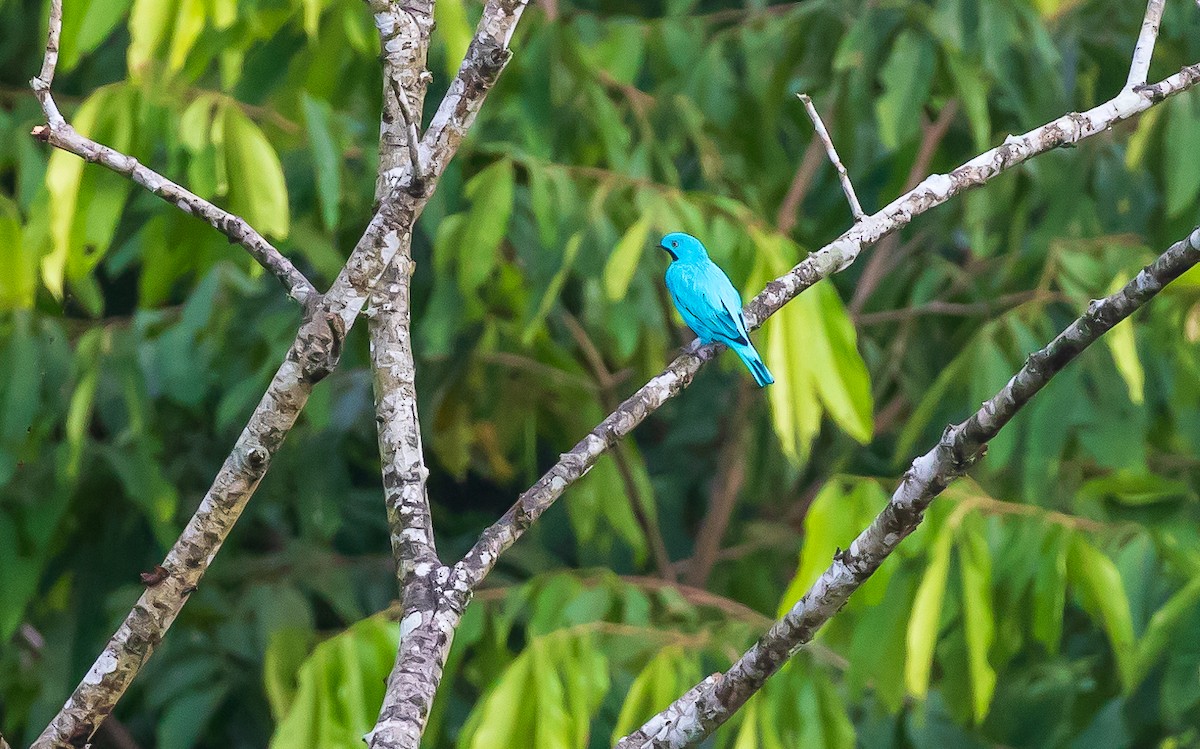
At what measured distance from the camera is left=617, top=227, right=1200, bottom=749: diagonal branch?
74.8 inches

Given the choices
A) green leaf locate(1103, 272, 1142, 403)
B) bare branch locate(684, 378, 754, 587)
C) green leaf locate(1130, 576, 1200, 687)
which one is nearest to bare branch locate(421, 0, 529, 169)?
green leaf locate(1103, 272, 1142, 403)

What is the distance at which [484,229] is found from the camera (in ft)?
12.2

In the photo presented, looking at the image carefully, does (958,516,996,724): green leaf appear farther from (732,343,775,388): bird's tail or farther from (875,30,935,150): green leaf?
(875,30,935,150): green leaf

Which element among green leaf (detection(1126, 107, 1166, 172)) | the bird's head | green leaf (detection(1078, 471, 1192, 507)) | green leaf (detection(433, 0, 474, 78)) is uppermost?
green leaf (detection(1126, 107, 1166, 172))

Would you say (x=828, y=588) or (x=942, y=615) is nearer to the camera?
(x=828, y=588)

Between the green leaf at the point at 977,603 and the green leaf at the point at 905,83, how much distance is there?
1239 millimetres

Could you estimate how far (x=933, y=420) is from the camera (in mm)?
4836

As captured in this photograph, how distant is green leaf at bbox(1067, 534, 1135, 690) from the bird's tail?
0.85m

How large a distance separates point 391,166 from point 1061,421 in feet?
7.19

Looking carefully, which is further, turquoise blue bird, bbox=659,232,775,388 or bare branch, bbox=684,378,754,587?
bare branch, bbox=684,378,754,587

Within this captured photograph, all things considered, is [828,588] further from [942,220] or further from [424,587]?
[942,220]

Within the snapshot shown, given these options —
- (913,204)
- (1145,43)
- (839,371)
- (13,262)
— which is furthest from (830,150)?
(13,262)

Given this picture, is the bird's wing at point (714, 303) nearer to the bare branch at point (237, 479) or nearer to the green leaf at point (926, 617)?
the green leaf at point (926, 617)

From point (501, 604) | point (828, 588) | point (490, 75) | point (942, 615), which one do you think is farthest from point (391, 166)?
point (501, 604)
